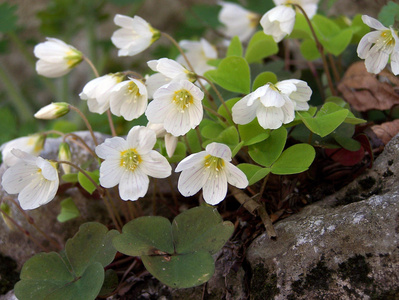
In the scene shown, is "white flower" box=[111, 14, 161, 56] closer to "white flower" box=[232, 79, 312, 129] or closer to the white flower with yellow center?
the white flower with yellow center

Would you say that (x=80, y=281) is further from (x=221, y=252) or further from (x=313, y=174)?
(x=313, y=174)

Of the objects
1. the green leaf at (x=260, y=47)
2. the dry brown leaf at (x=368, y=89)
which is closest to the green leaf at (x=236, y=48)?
the green leaf at (x=260, y=47)

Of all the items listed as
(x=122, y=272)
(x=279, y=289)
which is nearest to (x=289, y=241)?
(x=279, y=289)

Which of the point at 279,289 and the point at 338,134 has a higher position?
the point at 338,134

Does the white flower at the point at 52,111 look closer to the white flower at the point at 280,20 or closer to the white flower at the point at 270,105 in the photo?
the white flower at the point at 270,105

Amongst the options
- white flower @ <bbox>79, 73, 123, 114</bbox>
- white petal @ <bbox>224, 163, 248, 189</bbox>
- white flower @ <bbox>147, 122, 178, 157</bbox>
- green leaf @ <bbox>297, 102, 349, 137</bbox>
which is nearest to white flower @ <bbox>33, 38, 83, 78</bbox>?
white flower @ <bbox>79, 73, 123, 114</bbox>

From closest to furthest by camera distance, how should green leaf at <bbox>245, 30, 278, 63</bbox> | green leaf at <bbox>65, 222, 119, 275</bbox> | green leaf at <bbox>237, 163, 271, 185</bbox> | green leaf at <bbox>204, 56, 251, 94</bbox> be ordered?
green leaf at <bbox>237, 163, 271, 185</bbox> → green leaf at <bbox>65, 222, 119, 275</bbox> → green leaf at <bbox>204, 56, 251, 94</bbox> → green leaf at <bbox>245, 30, 278, 63</bbox>
